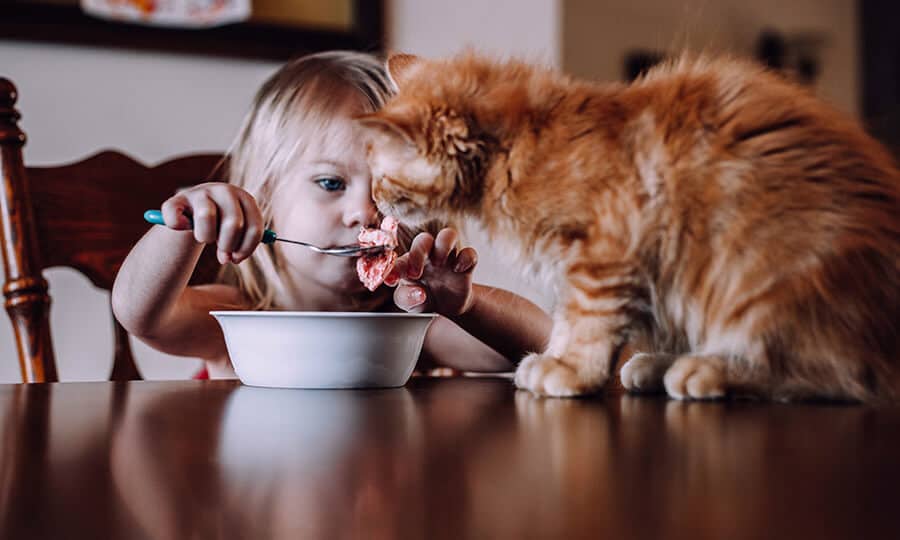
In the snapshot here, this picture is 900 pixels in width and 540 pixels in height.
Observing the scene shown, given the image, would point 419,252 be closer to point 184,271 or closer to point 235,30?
point 184,271

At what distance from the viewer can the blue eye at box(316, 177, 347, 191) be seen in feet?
4.49

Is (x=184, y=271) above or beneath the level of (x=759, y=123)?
beneath

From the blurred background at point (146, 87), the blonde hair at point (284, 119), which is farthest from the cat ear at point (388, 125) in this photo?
the blurred background at point (146, 87)

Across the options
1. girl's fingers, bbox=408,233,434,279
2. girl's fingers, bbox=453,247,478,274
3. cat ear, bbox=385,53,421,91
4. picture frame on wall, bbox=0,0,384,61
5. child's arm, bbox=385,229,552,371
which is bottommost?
child's arm, bbox=385,229,552,371

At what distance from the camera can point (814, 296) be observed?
26.9 inches

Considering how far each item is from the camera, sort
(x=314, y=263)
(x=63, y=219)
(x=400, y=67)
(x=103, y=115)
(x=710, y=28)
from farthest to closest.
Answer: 1. (x=710, y=28)
2. (x=103, y=115)
3. (x=314, y=263)
4. (x=63, y=219)
5. (x=400, y=67)

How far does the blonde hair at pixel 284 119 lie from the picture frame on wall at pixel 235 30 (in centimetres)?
50

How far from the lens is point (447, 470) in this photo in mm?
420

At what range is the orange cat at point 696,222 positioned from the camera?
0.69 m

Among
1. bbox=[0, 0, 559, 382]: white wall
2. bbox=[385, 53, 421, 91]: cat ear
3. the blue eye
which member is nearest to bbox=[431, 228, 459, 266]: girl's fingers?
bbox=[385, 53, 421, 91]: cat ear

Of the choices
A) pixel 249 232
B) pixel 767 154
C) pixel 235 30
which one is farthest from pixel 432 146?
pixel 235 30

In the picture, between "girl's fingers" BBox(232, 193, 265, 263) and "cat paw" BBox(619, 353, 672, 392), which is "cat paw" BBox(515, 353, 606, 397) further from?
"girl's fingers" BBox(232, 193, 265, 263)

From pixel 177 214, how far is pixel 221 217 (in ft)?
0.13

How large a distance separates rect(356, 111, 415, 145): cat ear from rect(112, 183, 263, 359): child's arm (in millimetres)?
145
